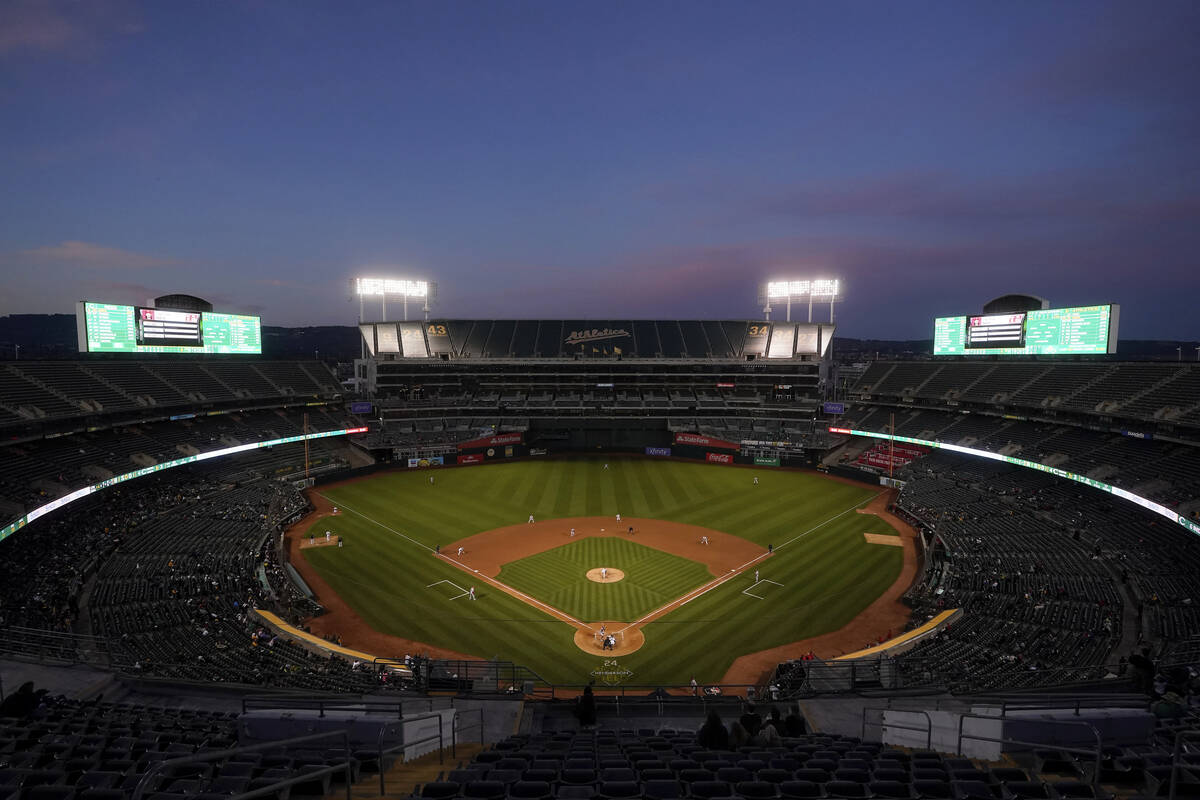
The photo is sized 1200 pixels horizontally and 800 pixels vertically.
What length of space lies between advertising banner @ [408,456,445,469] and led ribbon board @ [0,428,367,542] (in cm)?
807

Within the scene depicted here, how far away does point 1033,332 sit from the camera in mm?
51406

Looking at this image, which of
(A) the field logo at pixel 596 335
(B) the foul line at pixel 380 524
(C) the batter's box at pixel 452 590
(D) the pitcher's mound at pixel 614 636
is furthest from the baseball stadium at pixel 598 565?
(A) the field logo at pixel 596 335

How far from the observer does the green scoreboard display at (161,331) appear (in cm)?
4575

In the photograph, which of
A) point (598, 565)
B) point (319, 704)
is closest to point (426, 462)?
point (598, 565)

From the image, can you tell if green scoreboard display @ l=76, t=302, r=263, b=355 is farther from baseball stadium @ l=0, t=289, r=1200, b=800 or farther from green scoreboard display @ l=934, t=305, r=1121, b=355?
green scoreboard display @ l=934, t=305, r=1121, b=355

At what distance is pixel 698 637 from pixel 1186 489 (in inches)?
1182

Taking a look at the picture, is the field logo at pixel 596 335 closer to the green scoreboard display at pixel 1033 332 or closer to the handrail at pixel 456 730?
the green scoreboard display at pixel 1033 332

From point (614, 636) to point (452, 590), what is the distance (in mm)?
10075

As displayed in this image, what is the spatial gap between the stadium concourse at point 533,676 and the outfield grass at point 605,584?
7.49m

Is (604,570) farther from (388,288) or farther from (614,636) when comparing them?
(388,288)

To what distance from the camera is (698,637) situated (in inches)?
1014

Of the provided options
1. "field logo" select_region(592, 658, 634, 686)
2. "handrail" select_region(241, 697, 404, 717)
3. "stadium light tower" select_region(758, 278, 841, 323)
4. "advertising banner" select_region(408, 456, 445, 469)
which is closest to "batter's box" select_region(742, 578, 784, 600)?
"field logo" select_region(592, 658, 634, 686)

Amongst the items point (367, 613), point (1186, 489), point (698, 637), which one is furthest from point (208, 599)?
point (1186, 489)

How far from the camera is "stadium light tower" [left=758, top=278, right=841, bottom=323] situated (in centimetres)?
7281
